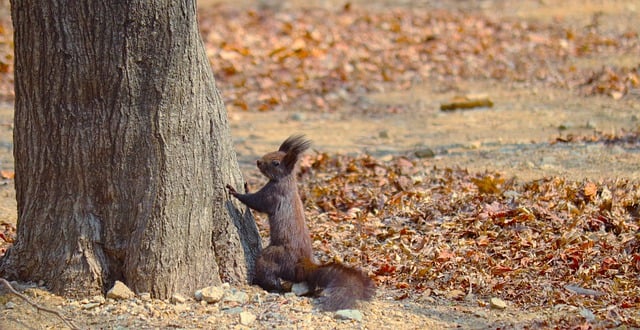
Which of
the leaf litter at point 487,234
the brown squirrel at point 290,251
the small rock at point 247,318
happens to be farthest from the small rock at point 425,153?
the small rock at point 247,318

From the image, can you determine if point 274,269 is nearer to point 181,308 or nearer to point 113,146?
point 181,308

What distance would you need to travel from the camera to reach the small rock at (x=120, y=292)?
519 cm

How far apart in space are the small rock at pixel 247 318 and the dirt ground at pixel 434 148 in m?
0.04

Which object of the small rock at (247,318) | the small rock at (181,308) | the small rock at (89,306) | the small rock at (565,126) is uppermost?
the small rock at (565,126)

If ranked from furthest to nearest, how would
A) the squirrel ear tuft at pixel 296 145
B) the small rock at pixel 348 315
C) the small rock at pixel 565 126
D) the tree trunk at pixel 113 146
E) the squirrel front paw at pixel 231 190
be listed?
the small rock at pixel 565 126, the squirrel ear tuft at pixel 296 145, the squirrel front paw at pixel 231 190, the small rock at pixel 348 315, the tree trunk at pixel 113 146

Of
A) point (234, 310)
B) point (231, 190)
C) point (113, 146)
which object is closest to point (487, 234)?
point (231, 190)

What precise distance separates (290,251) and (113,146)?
1.34 m

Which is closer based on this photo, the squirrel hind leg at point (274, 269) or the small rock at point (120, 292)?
the small rock at point (120, 292)

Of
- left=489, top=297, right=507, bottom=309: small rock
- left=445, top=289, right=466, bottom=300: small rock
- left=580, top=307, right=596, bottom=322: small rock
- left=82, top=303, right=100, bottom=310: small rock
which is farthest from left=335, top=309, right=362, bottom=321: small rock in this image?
left=82, top=303, right=100, bottom=310: small rock

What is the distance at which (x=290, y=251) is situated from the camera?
5.71m

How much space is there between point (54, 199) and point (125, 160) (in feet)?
1.65

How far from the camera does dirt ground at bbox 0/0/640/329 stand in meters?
5.12

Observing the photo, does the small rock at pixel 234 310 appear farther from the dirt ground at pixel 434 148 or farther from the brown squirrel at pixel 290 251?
the brown squirrel at pixel 290 251

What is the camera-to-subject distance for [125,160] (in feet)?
16.8
